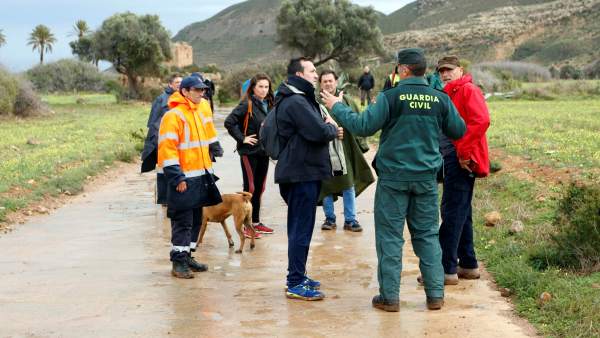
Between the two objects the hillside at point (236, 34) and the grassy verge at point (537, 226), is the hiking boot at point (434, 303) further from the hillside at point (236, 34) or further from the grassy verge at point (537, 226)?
the hillside at point (236, 34)

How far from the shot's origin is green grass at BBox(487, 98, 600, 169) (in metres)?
12.9

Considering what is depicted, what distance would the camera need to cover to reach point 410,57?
6145 mm

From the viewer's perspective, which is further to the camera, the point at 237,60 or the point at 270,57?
the point at 237,60

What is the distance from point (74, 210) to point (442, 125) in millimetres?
6433

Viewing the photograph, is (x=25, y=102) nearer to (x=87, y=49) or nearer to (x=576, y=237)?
(x=87, y=49)

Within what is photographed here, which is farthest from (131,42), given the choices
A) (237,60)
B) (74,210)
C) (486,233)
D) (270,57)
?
(237,60)

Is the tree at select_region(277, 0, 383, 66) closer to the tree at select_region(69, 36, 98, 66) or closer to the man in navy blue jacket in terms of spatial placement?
the tree at select_region(69, 36, 98, 66)

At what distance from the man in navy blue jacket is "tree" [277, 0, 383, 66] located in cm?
5382

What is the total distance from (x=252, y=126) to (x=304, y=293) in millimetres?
3260

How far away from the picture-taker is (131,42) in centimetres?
4516

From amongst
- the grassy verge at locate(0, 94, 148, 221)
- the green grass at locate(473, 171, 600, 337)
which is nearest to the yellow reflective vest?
the green grass at locate(473, 171, 600, 337)

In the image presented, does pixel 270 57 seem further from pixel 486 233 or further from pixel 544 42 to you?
pixel 486 233

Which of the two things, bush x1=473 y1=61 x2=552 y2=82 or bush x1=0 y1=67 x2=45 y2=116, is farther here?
bush x1=473 y1=61 x2=552 y2=82

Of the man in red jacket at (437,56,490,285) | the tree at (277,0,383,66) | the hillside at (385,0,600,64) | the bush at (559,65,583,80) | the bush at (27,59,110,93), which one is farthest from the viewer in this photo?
the hillside at (385,0,600,64)
